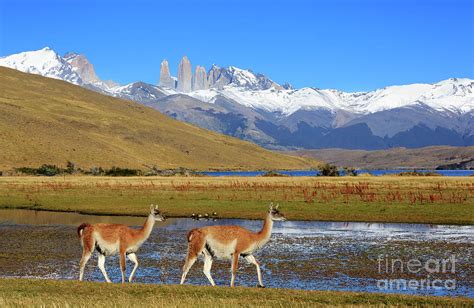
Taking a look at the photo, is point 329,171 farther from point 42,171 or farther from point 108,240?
point 108,240

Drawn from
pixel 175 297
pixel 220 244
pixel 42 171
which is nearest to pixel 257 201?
pixel 220 244

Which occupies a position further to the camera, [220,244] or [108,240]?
[108,240]

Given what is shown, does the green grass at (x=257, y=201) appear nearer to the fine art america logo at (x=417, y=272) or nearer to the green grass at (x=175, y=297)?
the fine art america logo at (x=417, y=272)

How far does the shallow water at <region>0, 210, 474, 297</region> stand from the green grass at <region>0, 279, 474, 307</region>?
3.17 m

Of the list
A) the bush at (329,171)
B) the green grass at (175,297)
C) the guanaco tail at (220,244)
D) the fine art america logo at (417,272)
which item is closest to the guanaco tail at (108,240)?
the green grass at (175,297)

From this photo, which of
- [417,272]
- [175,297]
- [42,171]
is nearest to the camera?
[175,297]

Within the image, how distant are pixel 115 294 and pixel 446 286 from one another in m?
11.8

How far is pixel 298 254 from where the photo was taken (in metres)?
31.8

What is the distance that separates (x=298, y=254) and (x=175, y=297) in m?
13.1

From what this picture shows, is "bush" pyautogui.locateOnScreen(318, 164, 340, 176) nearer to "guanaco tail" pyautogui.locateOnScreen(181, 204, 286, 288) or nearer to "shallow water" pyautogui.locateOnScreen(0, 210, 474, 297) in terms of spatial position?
"shallow water" pyautogui.locateOnScreen(0, 210, 474, 297)

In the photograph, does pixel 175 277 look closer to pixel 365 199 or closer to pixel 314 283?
pixel 314 283

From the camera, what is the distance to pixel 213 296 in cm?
1998

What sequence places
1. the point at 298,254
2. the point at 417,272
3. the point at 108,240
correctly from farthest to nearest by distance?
the point at 298,254 < the point at 417,272 < the point at 108,240

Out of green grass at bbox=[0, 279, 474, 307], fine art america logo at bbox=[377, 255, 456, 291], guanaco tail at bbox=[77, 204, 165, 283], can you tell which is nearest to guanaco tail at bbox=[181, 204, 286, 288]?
green grass at bbox=[0, 279, 474, 307]
